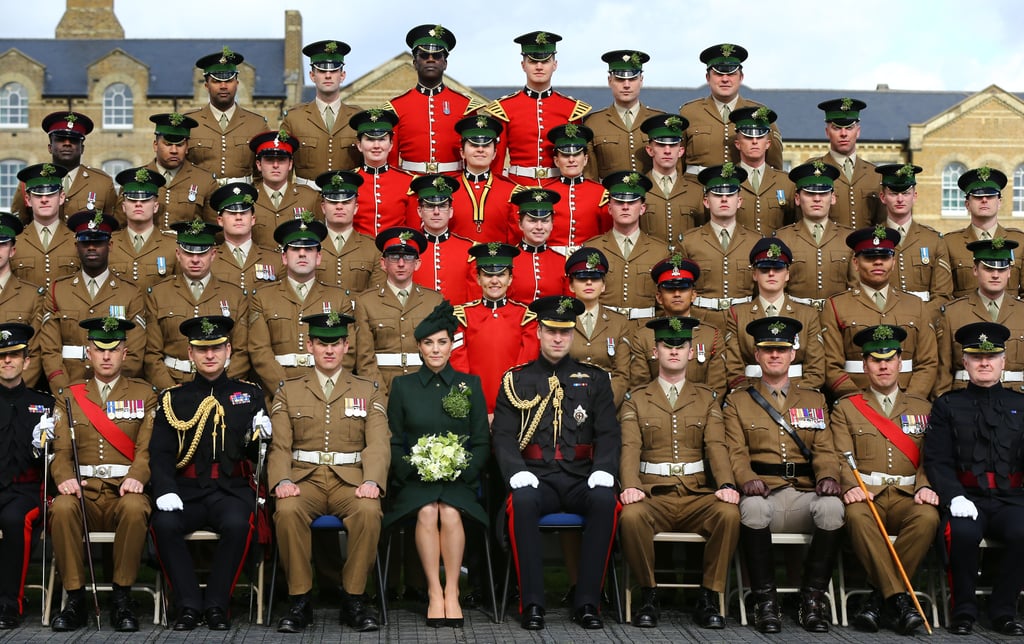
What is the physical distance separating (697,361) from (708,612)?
1.80 m

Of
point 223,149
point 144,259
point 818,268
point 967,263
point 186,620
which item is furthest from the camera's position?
point 223,149

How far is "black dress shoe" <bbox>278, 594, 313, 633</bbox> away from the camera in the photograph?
23.9 ft

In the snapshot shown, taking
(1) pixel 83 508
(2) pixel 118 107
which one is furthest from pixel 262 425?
(2) pixel 118 107

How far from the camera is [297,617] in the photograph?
7.35 meters

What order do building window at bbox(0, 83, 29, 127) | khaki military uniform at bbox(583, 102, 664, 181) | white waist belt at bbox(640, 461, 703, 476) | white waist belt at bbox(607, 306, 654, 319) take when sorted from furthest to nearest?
building window at bbox(0, 83, 29, 127) → khaki military uniform at bbox(583, 102, 664, 181) → white waist belt at bbox(607, 306, 654, 319) → white waist belt at bbox(640, 461, 703, 476)

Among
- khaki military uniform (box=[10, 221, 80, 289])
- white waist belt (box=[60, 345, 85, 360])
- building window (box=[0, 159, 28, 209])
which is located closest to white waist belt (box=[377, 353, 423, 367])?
white waist belt (box=[60, 345, 85, 360])

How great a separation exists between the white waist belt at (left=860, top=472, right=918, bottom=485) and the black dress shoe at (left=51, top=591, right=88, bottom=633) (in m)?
4.52

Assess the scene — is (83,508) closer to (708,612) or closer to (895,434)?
(708,612)

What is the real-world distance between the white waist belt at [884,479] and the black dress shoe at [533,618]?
2.11 m

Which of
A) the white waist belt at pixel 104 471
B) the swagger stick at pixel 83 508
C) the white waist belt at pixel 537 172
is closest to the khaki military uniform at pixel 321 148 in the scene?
the white waist belt at pixel 537 172

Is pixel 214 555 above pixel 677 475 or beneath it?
beneath

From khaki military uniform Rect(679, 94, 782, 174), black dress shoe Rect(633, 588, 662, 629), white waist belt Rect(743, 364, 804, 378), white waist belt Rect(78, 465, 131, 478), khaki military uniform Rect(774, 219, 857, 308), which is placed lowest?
black dress shoe Rect(633, 588, 662, 629)

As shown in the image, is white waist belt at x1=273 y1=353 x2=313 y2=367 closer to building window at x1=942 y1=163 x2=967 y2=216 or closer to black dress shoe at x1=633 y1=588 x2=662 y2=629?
black dress shoe at x1=633 y1=588 x2=662 y2=629

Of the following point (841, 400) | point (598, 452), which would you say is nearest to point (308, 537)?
point (598, 452)
